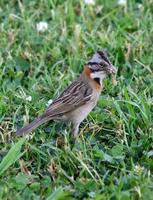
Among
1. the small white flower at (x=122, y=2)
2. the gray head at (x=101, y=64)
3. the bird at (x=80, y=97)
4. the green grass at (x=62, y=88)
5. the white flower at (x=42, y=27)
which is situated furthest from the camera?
the small white flower at (x=122, y=2)

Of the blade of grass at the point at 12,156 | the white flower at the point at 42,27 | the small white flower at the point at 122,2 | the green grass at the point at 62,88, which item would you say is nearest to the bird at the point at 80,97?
the green grass at the point at 62,88

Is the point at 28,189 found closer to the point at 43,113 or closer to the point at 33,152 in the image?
the point at 33,152

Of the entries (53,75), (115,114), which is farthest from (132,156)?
(53,75)

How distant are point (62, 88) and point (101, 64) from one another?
27.9 inches

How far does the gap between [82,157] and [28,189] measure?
1.85 feet

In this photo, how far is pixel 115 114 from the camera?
22.1 feet

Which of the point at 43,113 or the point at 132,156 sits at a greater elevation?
the point at 43,113

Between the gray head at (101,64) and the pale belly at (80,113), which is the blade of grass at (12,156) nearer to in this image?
the pale belly at (80,113)

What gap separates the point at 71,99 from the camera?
6.54 m

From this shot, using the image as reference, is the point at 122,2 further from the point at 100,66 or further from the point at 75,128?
the point at 75,128

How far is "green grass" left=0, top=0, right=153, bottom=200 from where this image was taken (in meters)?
5.70

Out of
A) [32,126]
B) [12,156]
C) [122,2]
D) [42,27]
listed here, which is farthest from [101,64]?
[122,2]

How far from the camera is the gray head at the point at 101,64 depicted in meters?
6.59

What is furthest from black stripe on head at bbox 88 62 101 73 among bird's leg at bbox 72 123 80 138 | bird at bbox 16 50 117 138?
bird's leg at bbox 72 123 80 138
